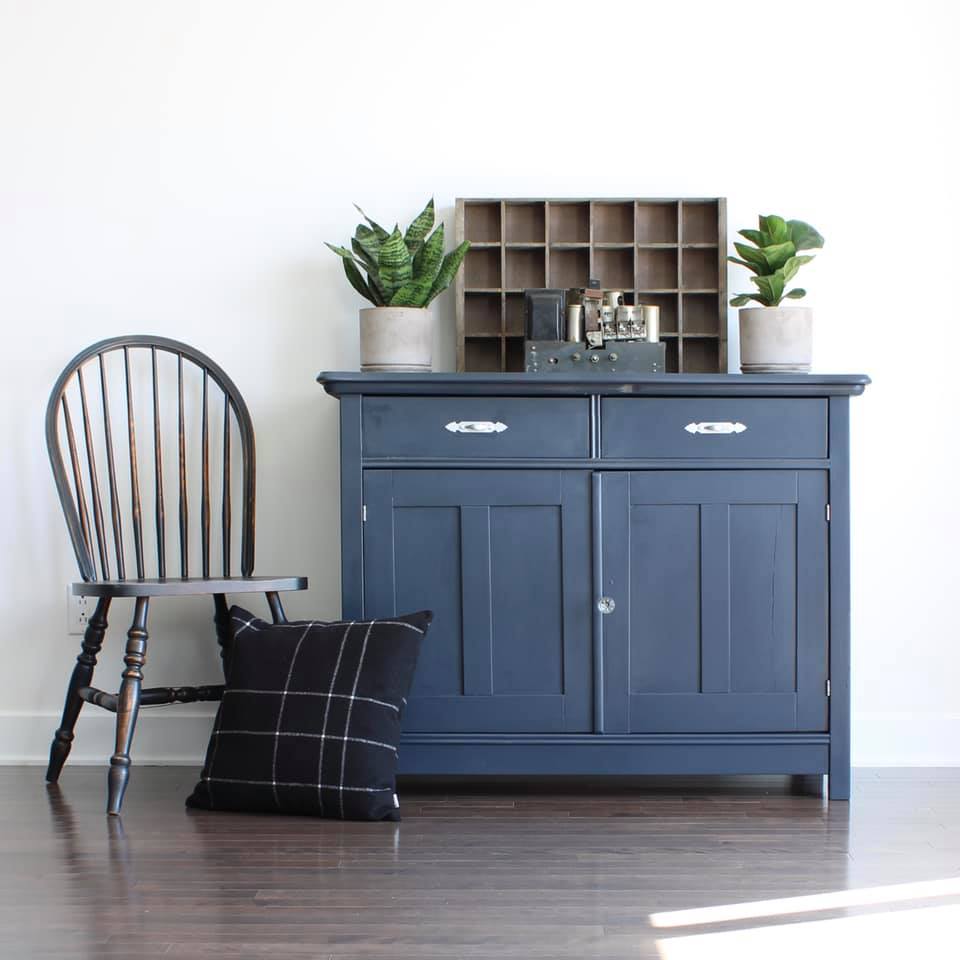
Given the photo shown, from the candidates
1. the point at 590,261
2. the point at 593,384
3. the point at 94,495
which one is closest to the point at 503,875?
the point at 593,384

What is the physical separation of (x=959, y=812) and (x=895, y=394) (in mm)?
1010

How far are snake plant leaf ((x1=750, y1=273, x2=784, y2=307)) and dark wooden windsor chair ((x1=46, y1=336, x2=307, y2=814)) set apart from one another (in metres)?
1.24

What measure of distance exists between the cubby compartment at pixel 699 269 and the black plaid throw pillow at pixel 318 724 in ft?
3.60

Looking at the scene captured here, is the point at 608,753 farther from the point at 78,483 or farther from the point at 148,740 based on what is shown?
the point at 78,483

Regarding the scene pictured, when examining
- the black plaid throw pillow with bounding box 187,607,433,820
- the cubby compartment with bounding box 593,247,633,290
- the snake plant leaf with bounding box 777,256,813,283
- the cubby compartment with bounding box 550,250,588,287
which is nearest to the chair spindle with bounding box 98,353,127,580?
the black plaid throw pillow with bounding box 187,607,433,820

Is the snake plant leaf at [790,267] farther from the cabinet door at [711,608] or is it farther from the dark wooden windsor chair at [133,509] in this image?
the dark wooden windsor chair at [133,509]

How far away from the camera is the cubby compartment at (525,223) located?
268 cm

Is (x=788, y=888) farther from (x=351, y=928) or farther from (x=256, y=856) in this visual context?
(x=256, y=856)

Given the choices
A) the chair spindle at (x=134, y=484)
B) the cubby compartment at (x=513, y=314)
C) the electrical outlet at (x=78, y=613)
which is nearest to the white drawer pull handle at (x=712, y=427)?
the cubby compartment at (x=513, y=314)

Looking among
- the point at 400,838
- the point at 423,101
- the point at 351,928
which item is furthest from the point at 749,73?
the point at 351,928

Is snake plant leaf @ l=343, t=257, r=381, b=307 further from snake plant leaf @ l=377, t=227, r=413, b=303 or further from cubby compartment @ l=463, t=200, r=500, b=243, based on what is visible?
cubby compartment @ l=463, t=200, r=500, b=243

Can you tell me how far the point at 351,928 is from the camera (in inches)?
63.2

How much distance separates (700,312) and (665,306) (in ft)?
0.29

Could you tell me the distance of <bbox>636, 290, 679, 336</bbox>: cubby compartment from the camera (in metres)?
2.67
